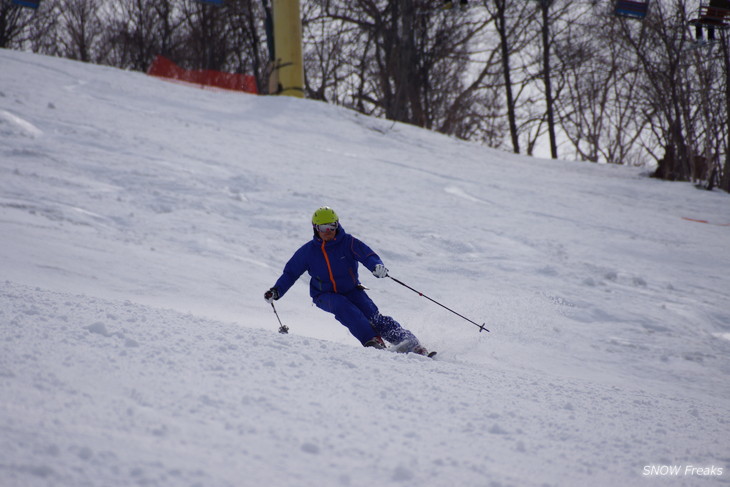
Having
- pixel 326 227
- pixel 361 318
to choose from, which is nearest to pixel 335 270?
pixel 326 227

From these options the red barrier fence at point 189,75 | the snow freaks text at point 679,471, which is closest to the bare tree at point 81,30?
the red barrier fence at point 189,75

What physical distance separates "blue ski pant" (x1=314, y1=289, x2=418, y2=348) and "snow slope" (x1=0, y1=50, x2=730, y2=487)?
34 cm

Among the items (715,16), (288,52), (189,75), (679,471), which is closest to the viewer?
(679,471)

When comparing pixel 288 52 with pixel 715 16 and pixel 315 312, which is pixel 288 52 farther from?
pixel 315 312

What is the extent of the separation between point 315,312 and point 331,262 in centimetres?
123

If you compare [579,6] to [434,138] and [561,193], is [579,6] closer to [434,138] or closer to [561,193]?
[434,138]

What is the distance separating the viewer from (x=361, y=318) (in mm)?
4695

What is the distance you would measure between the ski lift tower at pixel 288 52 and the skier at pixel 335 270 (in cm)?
1399

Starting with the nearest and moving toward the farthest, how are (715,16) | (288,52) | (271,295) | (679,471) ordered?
(679,471) → (271,295) → (715,16) → (288,52)

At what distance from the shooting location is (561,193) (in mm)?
12930

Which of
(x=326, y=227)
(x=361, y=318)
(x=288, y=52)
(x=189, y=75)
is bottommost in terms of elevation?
(x=361, y=318)

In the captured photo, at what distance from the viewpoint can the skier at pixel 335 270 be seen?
4.86 metres

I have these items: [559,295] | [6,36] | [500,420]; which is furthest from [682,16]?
[6,36]

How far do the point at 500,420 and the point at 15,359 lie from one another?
2118 millimetres
